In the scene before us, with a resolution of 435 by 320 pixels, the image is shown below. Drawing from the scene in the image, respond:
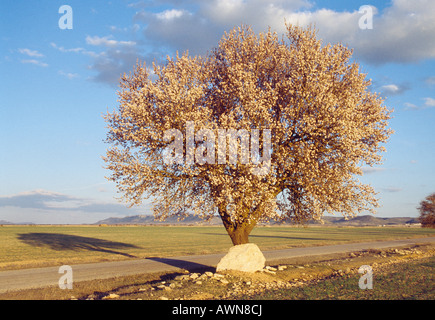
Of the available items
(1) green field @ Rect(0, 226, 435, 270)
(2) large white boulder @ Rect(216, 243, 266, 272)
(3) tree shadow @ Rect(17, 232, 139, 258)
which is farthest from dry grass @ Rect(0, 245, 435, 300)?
(3) tree shadow @ Rect(17, 232, 139, 258)

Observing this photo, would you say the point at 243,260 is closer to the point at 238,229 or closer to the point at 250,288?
the point at 238,229

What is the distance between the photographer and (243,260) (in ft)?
63.2

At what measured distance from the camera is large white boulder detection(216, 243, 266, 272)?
1922cm

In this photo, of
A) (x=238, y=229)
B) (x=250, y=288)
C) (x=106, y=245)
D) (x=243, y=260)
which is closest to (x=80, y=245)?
(x=106, y=245)

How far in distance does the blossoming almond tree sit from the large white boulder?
5.74 ft

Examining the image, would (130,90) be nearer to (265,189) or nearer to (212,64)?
(212,64)

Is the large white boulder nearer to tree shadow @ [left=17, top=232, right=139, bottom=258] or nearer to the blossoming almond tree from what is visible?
the blossoming almond tree

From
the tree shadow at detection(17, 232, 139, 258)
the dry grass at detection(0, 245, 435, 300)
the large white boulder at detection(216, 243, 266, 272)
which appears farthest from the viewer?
the tree shadow at detection(17, 232, 139, 258)

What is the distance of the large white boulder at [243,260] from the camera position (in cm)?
1922

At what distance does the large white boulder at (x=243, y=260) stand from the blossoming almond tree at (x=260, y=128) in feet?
5.74

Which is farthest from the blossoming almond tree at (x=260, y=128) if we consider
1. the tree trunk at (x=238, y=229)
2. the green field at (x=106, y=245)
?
A: the green field at (x=106, y=245)

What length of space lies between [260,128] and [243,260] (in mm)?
7364

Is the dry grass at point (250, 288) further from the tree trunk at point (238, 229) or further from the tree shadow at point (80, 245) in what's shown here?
the tree shadow at point (80, 245)
